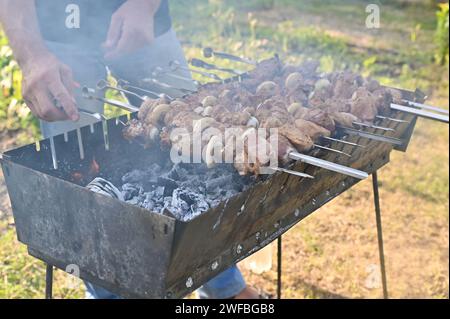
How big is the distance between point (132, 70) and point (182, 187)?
170 centimetres

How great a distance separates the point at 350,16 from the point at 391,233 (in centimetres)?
633

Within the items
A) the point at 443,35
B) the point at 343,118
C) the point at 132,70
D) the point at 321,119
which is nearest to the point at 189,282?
the point at 321,119

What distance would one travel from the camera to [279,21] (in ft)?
31.0

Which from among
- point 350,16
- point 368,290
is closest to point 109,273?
point 368,290

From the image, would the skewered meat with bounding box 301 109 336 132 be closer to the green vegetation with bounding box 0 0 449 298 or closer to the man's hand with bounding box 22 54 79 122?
the man's hand with bounding box 22 54 79 122

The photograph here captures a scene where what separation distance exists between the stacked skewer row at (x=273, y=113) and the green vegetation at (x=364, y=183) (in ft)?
5.34

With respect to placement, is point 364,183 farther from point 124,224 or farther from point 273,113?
point 124,224

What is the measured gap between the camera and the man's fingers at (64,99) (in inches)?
94.7

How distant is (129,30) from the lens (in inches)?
120

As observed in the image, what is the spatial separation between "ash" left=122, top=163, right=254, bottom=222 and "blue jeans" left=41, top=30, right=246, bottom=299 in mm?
1163

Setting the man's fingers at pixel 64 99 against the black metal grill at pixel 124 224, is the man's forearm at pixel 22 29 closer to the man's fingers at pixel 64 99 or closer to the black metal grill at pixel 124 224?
the man's fingers at pixel 64 99

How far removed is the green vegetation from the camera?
4.18m

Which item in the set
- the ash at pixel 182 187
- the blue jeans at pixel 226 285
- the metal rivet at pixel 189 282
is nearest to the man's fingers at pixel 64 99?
the ash at pixel 182 187

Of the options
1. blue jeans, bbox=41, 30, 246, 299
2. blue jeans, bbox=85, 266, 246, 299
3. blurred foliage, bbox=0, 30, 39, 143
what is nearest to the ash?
blue jeans, bbox=41, 30, 246, 299
